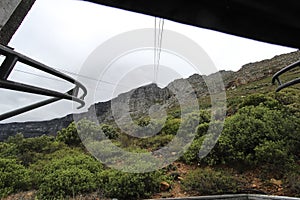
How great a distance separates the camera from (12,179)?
3816 millimetres

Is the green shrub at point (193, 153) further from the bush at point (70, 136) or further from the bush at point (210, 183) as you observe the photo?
the bush at point (70, 136)

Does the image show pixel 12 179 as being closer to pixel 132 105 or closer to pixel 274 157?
pixel 132 105

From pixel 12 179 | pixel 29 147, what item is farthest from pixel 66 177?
pixel 29 147

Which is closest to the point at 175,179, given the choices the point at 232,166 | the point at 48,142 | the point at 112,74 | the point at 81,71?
the point at 232,166

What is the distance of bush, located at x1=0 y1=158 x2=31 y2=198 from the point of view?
367 centimetres

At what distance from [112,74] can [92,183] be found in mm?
1705

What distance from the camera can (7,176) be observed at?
382cm

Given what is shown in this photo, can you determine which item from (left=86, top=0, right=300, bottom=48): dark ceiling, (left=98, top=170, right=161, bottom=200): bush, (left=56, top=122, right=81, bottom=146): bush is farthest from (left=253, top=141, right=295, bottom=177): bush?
(left=56, top=122, right=81, bottom=146): bush

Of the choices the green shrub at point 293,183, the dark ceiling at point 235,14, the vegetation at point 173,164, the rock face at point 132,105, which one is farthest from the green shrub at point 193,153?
the dark ceiling at point 235,14

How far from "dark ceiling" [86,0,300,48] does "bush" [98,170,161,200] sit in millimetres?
3245

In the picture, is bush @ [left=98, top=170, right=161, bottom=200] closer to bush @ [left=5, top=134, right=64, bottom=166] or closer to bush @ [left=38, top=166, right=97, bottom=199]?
bush @ [left=38, top=166, right=97, bottom=199]

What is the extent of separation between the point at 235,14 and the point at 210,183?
3441mm

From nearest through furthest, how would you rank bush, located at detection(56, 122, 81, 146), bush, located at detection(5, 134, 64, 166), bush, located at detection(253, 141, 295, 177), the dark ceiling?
the dark ceiling
bush, located at detection(253, 141, 295, 177)
bush, located at detection(5, 134, 64, 166)
bush, located at detection(56, 122, 81, 146)

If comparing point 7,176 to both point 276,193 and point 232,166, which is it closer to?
point 232,166
